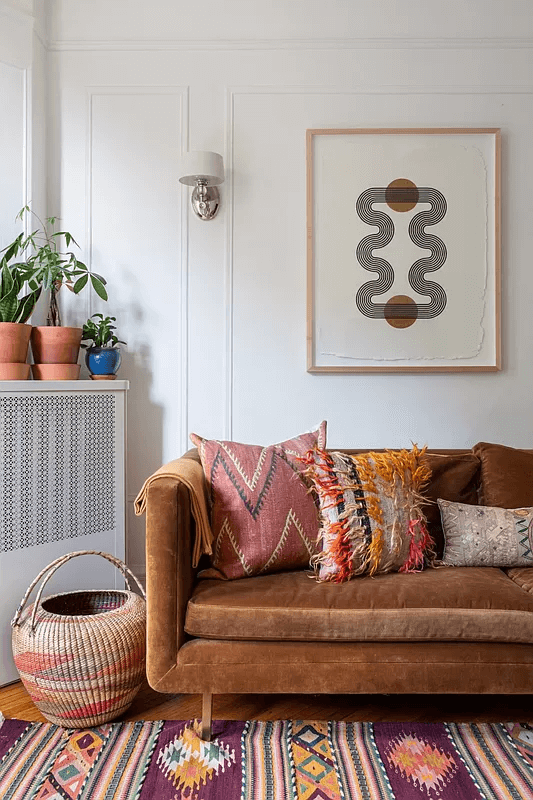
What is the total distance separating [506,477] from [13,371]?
1.83 m

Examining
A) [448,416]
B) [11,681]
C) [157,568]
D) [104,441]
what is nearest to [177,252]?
[104,441]

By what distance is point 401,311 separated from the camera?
3.05 metres

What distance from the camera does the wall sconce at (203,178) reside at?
9.51 ft

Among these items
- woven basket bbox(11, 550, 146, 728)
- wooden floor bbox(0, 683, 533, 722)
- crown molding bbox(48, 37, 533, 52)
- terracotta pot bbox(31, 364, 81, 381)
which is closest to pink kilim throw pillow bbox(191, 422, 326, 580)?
woven basket bbox(11, 550, 146, 728)

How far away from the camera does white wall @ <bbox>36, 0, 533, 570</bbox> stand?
3062mm

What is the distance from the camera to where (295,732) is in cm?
207

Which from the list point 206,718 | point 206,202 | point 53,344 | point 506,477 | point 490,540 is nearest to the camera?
point 206,718

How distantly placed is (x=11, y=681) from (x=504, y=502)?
1.85 m

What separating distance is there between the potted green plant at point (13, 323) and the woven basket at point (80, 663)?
2.93 feet

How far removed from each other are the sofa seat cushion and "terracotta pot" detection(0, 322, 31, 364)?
1176 mm

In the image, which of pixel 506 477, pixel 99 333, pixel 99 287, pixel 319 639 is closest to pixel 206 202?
pixel 99 287

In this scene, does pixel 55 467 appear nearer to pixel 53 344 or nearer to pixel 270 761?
pixel 53 344

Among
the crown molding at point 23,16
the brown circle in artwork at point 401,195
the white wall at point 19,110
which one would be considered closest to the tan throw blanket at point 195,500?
the white wall at point 19,110

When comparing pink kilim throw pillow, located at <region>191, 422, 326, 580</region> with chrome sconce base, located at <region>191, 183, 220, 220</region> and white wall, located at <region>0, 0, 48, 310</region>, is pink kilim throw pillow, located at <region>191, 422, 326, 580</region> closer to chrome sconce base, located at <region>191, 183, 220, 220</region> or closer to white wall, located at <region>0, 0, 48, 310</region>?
chrome sconce base, located at <region>191, 183, 220, 220</region>
